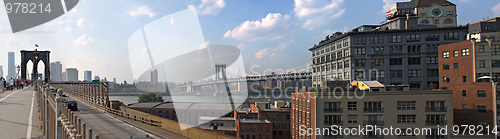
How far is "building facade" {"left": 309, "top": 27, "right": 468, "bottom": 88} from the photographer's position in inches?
2680

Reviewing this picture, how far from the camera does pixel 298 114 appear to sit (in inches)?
2452

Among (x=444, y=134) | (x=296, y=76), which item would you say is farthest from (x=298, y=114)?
(x=296, y=76)

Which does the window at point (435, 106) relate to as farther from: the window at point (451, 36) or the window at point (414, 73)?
the window at point (451, 36)

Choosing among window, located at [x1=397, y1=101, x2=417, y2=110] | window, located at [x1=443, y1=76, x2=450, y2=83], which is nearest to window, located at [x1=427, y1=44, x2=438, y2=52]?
window, located at [x1=443, y1=76, x2=450, y2=83]

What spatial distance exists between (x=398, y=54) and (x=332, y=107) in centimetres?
2670

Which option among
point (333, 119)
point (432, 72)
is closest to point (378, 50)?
point (432, 72)

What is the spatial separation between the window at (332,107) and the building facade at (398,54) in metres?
20.8

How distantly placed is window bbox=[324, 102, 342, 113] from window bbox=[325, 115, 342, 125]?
3.03 ft

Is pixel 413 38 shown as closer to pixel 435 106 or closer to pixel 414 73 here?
pixel 414 73

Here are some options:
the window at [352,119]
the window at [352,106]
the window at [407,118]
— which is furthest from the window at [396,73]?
the window at [352,119]

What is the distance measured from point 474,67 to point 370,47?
20779mm

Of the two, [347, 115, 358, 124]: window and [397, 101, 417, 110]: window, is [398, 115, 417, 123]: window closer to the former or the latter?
[397, 101, 417, 110]: window

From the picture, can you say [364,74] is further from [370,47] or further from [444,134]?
[444,134]

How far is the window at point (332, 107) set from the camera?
167 feet
